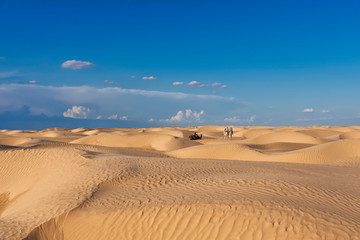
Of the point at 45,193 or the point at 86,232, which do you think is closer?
the point at 86,232

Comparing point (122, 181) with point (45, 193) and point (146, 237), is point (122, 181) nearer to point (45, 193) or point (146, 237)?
point (45, 193)

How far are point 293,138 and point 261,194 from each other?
24058mm

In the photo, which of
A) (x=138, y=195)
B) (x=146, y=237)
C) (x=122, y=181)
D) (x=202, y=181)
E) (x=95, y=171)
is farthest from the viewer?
(x=95, y=171)

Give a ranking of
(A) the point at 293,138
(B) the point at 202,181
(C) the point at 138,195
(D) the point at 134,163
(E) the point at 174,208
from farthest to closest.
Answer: (A) the point at 293,138
(D) the point at 134,163
(B) the point at 202,181
(C) the point at 138,195
(E) the point at 174,208

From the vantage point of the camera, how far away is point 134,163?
1031 centimetres

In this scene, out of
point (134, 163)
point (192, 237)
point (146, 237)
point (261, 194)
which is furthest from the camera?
point (134, 163)

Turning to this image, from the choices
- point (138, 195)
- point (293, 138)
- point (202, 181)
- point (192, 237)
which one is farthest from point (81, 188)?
point (293, 138)

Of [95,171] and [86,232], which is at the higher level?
[95,171]

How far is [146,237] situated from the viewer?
5352 mm

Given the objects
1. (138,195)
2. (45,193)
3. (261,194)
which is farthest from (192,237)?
(45,193)

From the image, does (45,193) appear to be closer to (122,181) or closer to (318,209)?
(122,181)

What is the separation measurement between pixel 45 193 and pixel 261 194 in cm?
545

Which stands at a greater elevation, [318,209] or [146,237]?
[318,209]

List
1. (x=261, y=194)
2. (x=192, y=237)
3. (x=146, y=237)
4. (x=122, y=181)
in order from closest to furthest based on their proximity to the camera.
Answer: (x=192, y=237) < (x=146, y=237) < (x=261, y=194) < (x=122, y=181)
